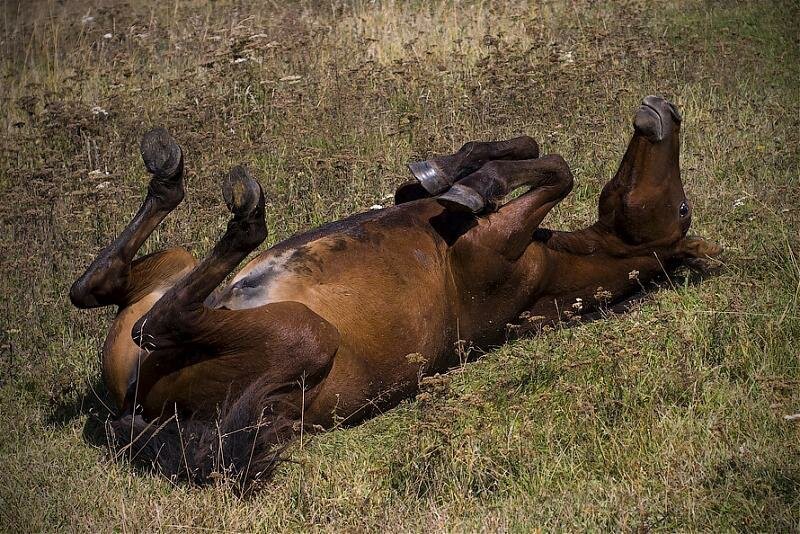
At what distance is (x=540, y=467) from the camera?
159 inches

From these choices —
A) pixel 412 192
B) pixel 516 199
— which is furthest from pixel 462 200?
pixel 412 192

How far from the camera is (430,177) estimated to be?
197 inches

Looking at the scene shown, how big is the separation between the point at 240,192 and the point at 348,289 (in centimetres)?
75

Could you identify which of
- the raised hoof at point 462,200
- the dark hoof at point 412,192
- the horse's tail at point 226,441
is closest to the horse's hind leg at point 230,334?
the horse's tail at point 226,441

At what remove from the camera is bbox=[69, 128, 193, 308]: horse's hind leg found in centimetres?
464

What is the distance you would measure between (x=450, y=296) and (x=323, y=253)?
0.69 metres

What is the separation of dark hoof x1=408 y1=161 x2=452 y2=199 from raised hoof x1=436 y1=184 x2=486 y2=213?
11 centimetres

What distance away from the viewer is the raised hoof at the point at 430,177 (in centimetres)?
499

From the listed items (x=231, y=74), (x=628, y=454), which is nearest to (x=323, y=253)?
(x=628, y=454)

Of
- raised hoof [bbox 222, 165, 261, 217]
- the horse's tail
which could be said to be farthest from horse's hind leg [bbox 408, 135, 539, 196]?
the horse's tail

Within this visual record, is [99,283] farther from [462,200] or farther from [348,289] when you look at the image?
[462,200]

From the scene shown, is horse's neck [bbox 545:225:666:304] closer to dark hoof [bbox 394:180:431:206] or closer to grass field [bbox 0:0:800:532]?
grass field [bbox 0:0:800:532]

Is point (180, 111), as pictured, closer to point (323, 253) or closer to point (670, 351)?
point (323, 253)

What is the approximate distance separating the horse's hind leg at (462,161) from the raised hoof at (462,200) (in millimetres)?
127
